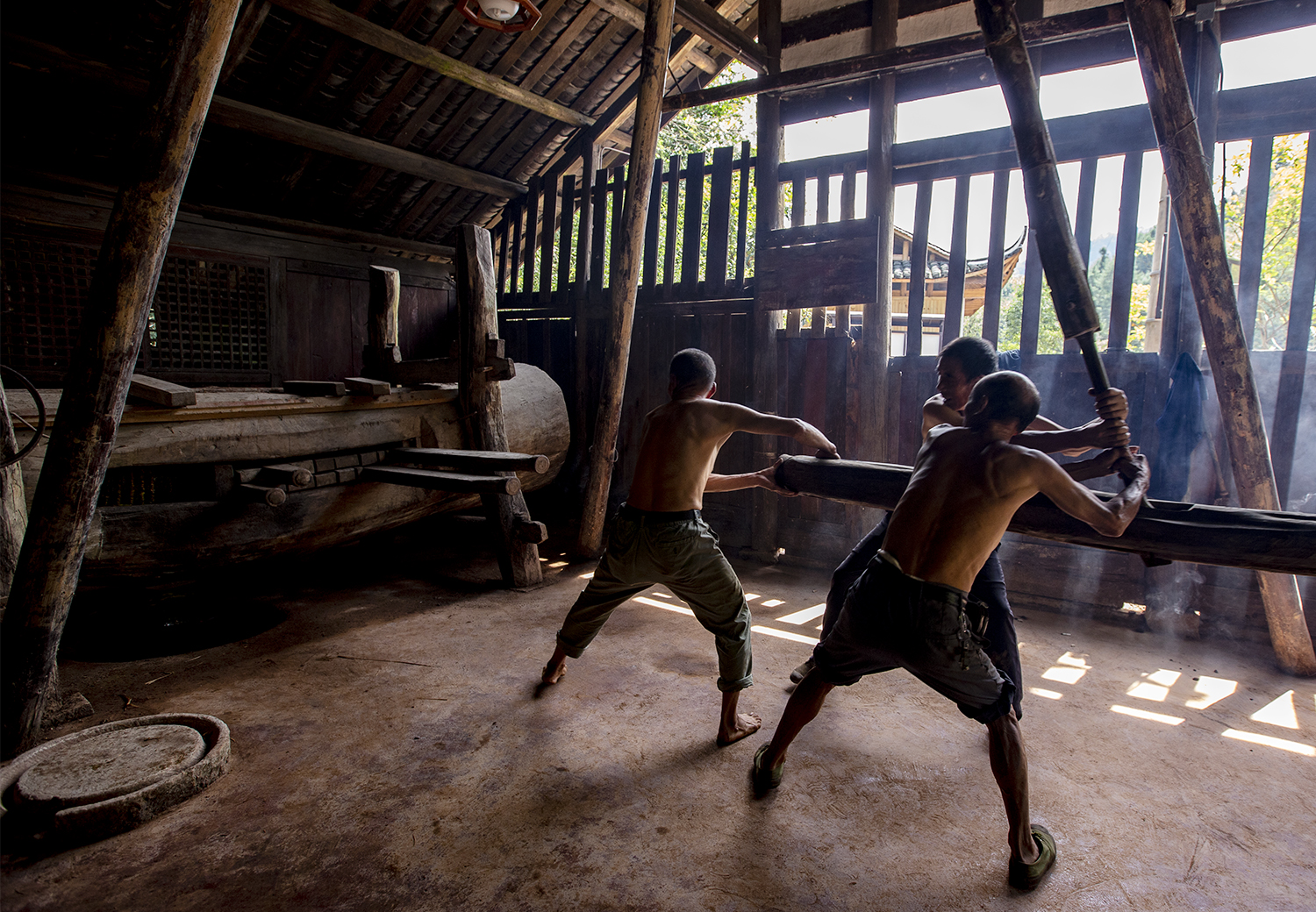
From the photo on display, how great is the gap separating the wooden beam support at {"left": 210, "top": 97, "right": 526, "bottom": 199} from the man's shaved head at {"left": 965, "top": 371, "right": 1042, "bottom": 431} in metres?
6.34

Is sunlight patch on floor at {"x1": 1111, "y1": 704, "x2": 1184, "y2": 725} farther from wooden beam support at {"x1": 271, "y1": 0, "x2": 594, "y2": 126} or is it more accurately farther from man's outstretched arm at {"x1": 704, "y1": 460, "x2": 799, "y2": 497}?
wooden beam support at {"x1": 271, "y1": 0, "x2": 594, "y2": 126}

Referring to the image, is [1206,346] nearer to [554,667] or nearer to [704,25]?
[554,667]

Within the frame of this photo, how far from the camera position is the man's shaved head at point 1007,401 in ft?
7.59

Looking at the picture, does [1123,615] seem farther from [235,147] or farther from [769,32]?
[235,147]

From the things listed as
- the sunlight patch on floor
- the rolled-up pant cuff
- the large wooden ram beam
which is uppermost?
the large wooden ram beam

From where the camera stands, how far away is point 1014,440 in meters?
3.27

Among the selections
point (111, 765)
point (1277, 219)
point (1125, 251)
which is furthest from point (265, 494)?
point (1277, 219)

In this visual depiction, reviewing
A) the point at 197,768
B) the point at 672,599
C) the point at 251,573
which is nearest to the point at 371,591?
the point at 251,573

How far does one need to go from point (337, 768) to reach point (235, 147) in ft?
19.6

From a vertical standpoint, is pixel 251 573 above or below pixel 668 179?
below

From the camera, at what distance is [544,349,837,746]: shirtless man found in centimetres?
290

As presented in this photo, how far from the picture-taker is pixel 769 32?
5.95 m

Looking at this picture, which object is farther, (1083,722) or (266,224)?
(266,224)

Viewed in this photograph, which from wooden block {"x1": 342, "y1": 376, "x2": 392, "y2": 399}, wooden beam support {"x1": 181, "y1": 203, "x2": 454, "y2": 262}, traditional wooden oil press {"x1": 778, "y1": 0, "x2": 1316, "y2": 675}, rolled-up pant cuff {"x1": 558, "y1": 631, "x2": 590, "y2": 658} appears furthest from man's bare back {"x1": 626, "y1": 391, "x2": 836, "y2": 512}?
wooden beam support {"x1": 181, "y1": 203, "x2": 454, "y2": 262}
